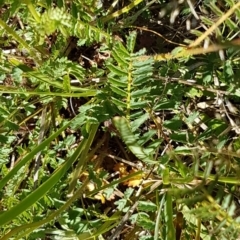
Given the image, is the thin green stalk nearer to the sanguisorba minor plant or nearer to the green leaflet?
the sanguisorba minor plant

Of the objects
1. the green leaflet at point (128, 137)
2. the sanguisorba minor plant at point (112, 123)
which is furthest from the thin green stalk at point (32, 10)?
the green leaflet at point (128, 137)

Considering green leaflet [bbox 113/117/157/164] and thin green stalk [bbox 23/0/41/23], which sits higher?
thin green stalk [bbox 23/0/41/23]

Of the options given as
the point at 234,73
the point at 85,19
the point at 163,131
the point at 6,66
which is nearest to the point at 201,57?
the point at 234,73

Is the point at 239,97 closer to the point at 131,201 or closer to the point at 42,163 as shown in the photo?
the point at 131,201

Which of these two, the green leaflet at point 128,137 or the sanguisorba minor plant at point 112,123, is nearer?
the green leaflet at point 128,137

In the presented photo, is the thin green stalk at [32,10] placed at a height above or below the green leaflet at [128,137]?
above

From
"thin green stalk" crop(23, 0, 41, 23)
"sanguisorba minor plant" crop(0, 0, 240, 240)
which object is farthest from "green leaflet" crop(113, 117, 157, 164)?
"thin green stalk" crop(23, 0, 41, 23)

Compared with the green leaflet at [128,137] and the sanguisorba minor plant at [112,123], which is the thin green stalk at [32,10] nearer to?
the sanguisorba minor plant at [112,123]
